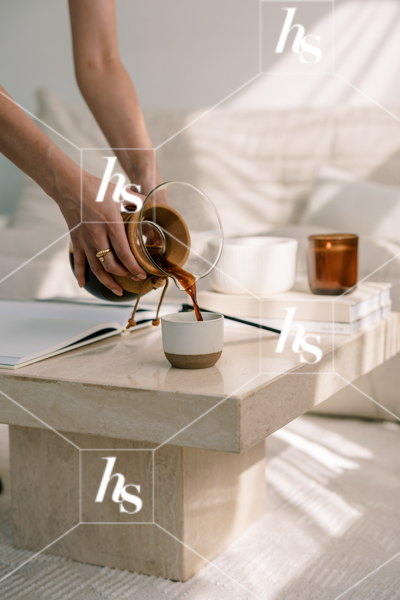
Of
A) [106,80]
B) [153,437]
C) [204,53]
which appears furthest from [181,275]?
[204,53]

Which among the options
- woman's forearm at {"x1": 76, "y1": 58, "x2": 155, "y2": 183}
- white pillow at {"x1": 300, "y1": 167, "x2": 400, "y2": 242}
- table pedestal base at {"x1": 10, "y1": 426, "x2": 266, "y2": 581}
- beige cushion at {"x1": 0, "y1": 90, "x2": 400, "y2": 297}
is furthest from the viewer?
beige cushion at {"x1": 0, "y1": 90, "x2": 400, "y2": 297}

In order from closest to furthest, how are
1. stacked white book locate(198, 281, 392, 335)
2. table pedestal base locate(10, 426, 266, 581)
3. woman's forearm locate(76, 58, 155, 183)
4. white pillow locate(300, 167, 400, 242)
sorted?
1. table pedestal base locate(10, 426, 266, 581)
2. stacked white book locate(198, 281, 392, 335)
3. woman's forearm locate(76, 58, 155, 183)
4. white pillow locate(300, 167, 400, 242)

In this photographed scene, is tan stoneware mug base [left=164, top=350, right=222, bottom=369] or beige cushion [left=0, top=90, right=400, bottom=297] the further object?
beige cushion [left=0, top=90, right=400, bottom=297]

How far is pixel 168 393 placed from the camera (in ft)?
2.19

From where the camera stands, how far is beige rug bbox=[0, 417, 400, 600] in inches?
33.4

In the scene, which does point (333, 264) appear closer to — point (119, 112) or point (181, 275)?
point (181, 275)

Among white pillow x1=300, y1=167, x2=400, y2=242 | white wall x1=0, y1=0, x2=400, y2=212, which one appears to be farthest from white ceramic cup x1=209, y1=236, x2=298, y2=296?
white wall x1=0, y1=0, x2=400, y2=212

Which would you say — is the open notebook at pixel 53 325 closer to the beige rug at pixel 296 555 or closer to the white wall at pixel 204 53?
the beige rug at pixel 296 555

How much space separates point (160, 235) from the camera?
0.80m

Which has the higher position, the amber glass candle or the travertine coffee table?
the amber glass candle

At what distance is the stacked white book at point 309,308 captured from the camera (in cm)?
98

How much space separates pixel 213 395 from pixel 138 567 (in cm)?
40

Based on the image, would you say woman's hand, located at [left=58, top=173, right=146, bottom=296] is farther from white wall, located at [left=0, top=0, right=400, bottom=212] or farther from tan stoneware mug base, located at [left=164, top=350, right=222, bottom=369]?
white wall, located at [left=0, top=0, right=400, bottom=212]

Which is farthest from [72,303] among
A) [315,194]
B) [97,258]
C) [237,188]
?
[237,188]
